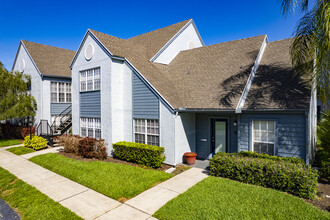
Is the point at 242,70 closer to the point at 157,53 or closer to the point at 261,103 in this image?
the point at 261,103

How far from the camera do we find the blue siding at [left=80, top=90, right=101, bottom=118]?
1345cm

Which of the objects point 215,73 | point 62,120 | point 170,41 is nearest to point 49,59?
point 62,120

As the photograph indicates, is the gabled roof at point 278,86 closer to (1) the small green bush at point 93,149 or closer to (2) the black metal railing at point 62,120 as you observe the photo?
(1) the small green bush at point 93,149

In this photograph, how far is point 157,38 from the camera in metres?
17.5

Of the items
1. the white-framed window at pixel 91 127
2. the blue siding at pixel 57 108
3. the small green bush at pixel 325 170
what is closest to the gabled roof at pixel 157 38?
the white-framed window at pixel 91 127

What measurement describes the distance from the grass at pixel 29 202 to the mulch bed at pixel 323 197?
755cm

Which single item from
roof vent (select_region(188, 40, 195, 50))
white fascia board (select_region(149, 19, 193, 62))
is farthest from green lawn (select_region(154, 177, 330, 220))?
roof vent (select_region(188, 40, 195, 50))

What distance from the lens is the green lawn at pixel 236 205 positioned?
5.73 m

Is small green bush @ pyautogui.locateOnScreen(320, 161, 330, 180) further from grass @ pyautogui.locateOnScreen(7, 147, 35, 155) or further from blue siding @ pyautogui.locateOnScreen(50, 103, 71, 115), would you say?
blue siding @ pyautogui.locateOnScreen(50, 103, 71, 115)

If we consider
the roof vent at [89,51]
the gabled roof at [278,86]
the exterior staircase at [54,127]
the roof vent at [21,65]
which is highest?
the roof vent at [21,65]

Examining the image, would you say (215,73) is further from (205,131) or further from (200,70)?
(205,131)

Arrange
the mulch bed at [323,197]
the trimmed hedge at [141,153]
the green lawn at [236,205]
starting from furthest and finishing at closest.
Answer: the trimmed hedge at [141,153]
the mulch bed at [323,197]
the green lawn at [236,205]

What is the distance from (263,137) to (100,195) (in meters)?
7.64

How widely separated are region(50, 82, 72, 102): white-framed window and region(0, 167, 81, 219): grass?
38.3 ft
